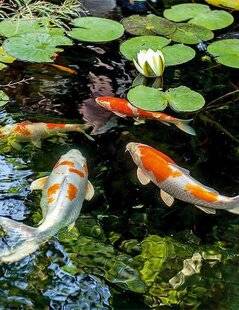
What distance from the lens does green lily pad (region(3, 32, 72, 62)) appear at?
12.3ft

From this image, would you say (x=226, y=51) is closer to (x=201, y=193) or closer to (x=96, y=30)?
(x=96, y=30)

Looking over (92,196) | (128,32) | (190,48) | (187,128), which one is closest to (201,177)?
(187,128)

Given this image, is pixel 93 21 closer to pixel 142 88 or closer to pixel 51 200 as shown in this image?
pixel 142 88

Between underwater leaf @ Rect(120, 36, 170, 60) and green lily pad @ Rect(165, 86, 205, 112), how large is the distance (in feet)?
1.74

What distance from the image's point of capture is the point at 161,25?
4.35 m

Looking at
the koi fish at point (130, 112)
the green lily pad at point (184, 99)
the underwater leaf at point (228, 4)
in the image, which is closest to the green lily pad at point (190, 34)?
the underwater leaf at point (228, 4)

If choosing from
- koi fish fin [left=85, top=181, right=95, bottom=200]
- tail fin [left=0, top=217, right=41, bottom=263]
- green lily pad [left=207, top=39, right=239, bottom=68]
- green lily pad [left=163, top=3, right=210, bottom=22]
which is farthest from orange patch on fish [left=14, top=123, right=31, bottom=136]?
green lily pad [left=163, top=3, right=210, bottom=22]

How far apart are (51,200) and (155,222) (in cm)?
49

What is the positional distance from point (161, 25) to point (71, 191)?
210cm

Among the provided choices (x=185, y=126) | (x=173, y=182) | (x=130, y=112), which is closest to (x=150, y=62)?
(x=130, y=112)

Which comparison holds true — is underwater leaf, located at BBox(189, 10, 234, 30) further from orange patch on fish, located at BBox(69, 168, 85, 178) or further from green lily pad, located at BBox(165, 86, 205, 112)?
orange patch on fish, located at BBox(69, 168, 85, 178)

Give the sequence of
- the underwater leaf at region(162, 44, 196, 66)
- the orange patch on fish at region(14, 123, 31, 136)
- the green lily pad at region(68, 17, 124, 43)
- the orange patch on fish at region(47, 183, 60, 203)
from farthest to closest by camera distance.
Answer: the green lily pad at region(68, 17, 124, 43)
the underwater leaf at region(162, 44, 196, 66)
the orange patch on fish at region(14, 123, 31, 136)
the orange patch on fish at region(47, 183, 60, 203)

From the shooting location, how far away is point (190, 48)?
404cm

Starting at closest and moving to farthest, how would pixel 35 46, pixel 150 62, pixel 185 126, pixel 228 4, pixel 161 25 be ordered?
pixel 185 126 → pixel 150 62 → pixel 35 46 → pixel 161 25 → pixel 228 4
